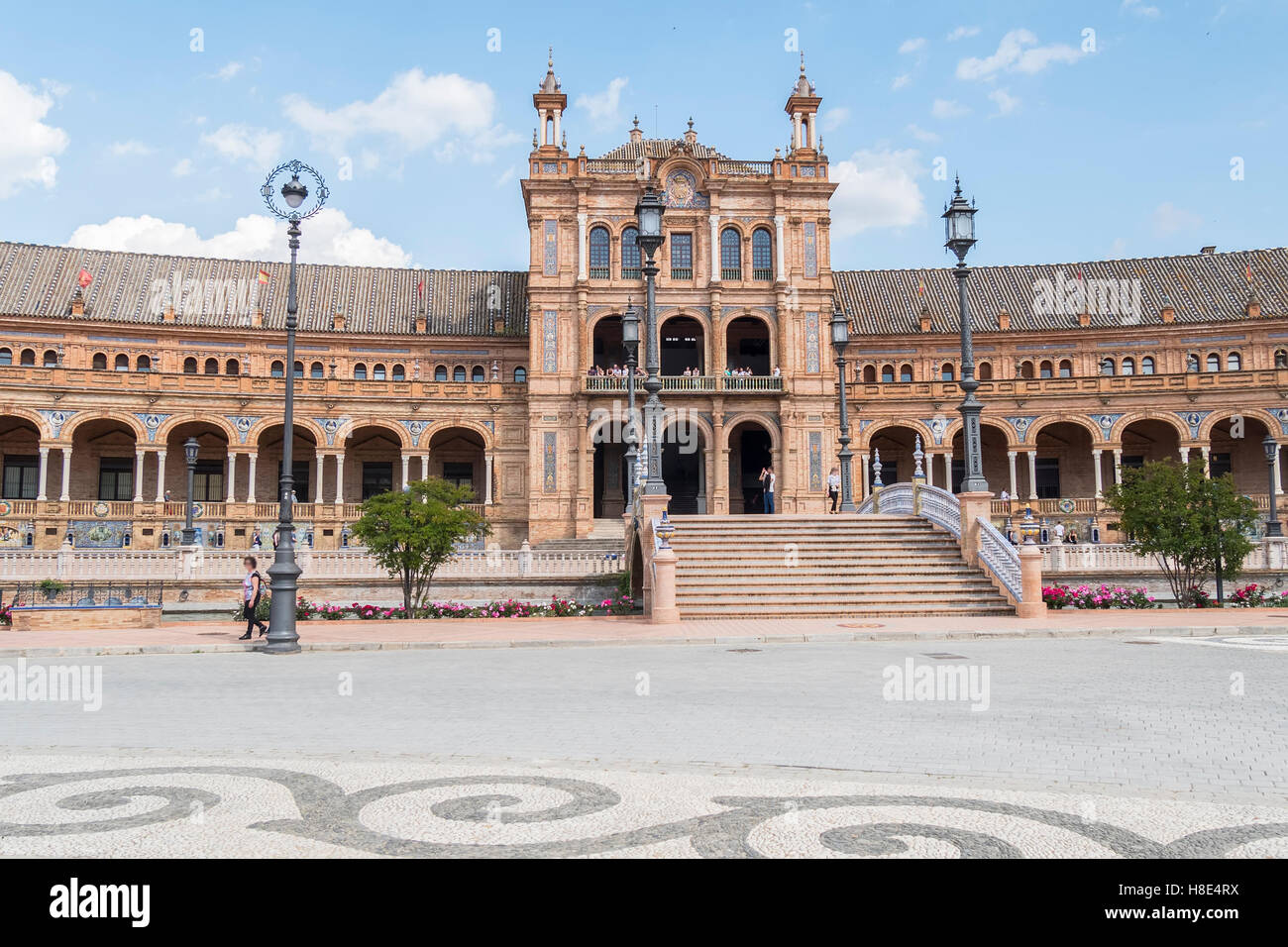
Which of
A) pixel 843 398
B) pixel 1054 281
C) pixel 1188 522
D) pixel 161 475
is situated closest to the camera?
pixel 1188 522

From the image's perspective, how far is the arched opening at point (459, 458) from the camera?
4712 cm

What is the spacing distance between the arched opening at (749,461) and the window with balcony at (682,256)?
24.3 ft

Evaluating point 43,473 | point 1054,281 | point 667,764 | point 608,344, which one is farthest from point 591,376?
point 667,764

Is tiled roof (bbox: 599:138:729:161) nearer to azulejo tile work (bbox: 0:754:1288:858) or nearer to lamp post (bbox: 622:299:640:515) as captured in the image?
lamp post (bbox: 622:299:640:515)

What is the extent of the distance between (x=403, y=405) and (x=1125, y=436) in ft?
116

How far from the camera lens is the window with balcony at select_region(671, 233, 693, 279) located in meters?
42.3

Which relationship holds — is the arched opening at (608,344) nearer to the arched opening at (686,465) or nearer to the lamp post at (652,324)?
the arched opening at (686,465)

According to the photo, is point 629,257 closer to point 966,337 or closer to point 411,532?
point 411,532

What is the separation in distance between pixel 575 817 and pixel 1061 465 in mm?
47295

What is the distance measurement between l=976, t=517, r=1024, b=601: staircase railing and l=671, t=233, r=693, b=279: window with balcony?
24373mm

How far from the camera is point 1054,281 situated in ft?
166

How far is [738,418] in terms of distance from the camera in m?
41.6

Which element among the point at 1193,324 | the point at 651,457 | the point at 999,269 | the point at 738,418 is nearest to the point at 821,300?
the point at 738,418
